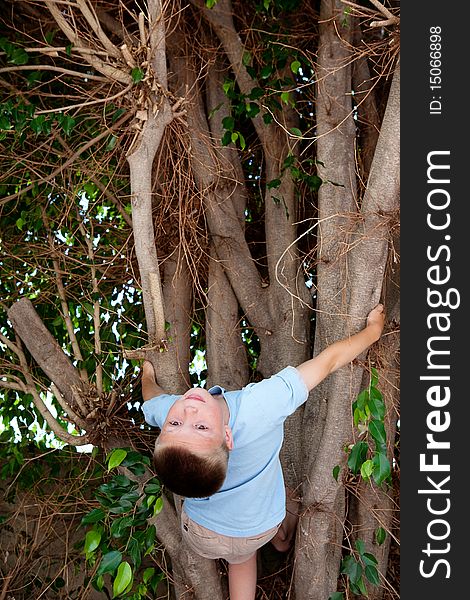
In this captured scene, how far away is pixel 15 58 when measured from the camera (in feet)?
7.80

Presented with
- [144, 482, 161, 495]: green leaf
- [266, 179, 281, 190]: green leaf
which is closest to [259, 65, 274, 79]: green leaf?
[266, 179, 281, 190]: green leaf

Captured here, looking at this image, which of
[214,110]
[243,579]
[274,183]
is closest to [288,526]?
[243,579]

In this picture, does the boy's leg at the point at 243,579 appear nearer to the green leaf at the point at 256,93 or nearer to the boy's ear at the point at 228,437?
the boy's ear at the point at 228,437

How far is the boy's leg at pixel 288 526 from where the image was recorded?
238cm

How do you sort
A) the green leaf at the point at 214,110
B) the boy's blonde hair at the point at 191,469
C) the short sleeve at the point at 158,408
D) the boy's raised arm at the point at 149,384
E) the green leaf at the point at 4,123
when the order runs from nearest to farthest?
1. the boy's blonde hair at the point at 191,469
2. the short sleeve at the point at 158,408
3. the boy's raised arm at the point at 149,384
4. the green leaf at the point at 4,123
5. the green leaf at the point at 214,110

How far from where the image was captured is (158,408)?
214 centimetres

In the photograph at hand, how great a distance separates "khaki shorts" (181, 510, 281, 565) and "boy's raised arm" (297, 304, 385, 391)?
0.46 m

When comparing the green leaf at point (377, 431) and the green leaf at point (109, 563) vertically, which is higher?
the green leaf at point (377, 431)

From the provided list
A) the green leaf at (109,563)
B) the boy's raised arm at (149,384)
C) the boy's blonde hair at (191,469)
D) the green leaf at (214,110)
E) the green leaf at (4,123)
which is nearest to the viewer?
the boy's blonde hair at (191,469)

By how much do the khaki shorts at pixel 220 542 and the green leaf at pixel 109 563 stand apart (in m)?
0.24

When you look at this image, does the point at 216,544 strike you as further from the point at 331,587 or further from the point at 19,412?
the point at 19,412

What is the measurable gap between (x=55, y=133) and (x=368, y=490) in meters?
1.62

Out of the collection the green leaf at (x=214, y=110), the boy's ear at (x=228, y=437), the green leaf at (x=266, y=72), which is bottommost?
the boy's ear at (x=228, y=437)

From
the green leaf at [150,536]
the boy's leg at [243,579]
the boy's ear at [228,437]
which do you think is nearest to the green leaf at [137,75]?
the boy's ear at [228,437]
